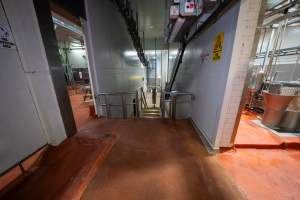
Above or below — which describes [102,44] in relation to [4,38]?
above

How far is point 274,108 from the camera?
2.27 metres

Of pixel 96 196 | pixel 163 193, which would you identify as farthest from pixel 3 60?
pixel 163 193

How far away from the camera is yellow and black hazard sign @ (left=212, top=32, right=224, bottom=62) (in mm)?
1548

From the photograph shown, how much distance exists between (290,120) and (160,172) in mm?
2739

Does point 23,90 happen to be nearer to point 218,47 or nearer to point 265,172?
point 218,47

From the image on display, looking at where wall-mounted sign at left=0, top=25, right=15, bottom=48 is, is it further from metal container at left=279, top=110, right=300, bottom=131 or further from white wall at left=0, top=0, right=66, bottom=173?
metal container at left=279, top=110, right=300, bottom=131

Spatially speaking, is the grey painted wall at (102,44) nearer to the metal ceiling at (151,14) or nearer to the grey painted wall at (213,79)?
the metal ceiling at (151,14)

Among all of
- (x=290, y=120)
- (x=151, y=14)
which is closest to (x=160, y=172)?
(x=290, y=120)

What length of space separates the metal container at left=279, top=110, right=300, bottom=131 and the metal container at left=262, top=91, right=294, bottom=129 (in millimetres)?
72

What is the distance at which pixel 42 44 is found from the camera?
1654mm

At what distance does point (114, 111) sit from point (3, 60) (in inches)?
106

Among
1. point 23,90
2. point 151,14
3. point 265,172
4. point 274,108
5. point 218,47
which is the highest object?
point 151,14

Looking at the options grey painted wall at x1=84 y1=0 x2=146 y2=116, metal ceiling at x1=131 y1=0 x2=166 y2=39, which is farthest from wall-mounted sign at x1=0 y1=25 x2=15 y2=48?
metal ceiling at x1=131 y1=0 x2=166 y2=39

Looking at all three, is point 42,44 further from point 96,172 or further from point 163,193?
point 163,193
